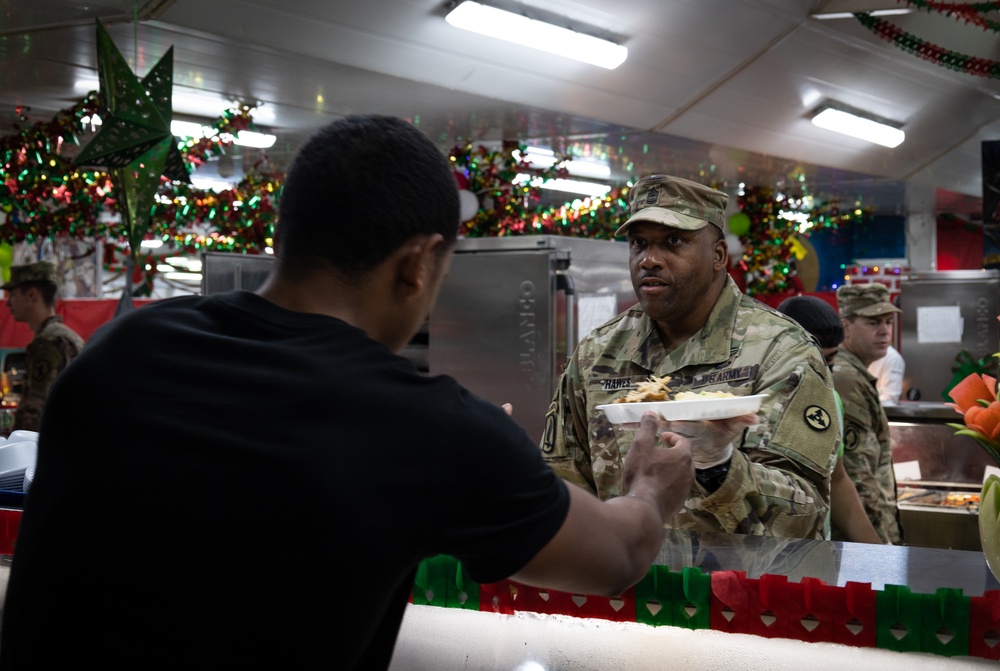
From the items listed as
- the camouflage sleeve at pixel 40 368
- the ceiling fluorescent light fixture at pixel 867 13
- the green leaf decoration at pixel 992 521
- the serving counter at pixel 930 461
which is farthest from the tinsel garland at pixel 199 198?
the green leaf decoration at pixel 992 521

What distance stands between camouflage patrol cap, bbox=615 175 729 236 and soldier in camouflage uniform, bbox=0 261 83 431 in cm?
422

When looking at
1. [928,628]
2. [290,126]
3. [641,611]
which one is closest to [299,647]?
[641,611]

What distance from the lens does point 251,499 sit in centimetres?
97

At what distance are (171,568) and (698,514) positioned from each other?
5.30 ft

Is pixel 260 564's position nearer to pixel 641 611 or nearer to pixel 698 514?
pixel 641 611

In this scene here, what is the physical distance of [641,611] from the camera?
174cm

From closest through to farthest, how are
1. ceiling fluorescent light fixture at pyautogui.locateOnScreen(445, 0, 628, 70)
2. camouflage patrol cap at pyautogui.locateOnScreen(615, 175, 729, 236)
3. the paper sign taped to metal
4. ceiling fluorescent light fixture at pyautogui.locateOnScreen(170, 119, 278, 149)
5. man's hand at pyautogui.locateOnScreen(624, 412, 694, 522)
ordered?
1. man's hand at pyautogui.locateOnScreen(624, 412, 694, 522)
2. camouflage patrol cap at pyautogui.locateOnScreen(615, 175, 729, 236)
3. ceiling fluorescent light fixture at pyautogui.locateOnScreen(445, 0, 628, 70)
4. ceiling fluorescent light fixture at pyautogui.locateOnScreen(170, 119, 278, 149)
5. the paper sign taped to metal

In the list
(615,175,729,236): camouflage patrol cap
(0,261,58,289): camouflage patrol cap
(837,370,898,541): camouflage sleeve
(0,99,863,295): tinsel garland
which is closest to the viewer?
(615,175,729,236): camouflage patrol cap

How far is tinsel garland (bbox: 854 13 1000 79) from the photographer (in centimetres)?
627

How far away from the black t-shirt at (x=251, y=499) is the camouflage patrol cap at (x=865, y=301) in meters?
4.48

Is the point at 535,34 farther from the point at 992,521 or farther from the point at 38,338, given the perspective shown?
the point at 992,521

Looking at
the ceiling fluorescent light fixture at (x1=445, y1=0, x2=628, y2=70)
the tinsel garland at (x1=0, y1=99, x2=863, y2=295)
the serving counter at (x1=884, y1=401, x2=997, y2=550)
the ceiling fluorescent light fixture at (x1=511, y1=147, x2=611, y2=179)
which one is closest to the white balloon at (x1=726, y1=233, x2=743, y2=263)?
the tinsel garland at (x1=0, y1=99, x2=863, y2=295)

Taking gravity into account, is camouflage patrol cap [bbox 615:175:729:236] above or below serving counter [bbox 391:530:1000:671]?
above

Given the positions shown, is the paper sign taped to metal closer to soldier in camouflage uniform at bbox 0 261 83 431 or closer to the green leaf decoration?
soldier in camouflage uniform at bbox 0 261 83 431
